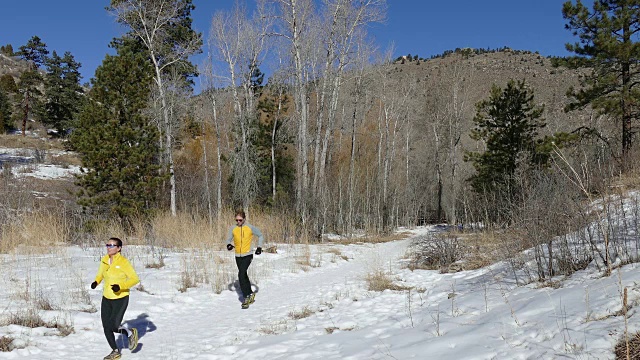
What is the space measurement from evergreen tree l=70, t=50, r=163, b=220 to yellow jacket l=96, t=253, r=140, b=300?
400 inches

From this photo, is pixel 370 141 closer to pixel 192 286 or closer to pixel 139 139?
pixel 139 139

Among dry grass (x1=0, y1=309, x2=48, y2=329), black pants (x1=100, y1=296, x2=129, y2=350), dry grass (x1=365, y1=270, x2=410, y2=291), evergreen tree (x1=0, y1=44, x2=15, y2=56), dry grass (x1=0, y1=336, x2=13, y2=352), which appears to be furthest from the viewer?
evergreen tree (x1=0, y1=44, x2=15, y2=56)

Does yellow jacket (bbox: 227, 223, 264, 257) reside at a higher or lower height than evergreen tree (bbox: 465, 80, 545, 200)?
lower

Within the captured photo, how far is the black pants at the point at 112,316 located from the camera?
4977 mm

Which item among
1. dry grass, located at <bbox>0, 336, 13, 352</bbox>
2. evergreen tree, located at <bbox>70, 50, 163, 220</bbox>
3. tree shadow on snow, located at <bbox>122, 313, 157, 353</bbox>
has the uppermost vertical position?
evergreen tree, located at <bbox>70, 50, 163, 220</bbox>

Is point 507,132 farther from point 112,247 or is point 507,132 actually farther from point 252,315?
point 112,247

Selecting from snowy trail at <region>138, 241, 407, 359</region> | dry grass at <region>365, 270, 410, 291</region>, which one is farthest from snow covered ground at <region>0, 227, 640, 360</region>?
dry grass at <region>365, 270, 410, 291</region>

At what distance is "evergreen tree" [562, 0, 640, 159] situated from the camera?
52.1 ft

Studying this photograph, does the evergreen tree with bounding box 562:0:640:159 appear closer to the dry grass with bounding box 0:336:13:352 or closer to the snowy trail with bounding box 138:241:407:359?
the snowy trail with bounding box 138:241:407:359

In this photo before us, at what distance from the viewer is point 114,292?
5094mm

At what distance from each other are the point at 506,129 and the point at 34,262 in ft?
A: 81.6

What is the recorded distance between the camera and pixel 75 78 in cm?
4569

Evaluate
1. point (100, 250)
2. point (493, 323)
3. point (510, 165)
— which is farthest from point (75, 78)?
point (493, 323)

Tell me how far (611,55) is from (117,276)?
19.4m
